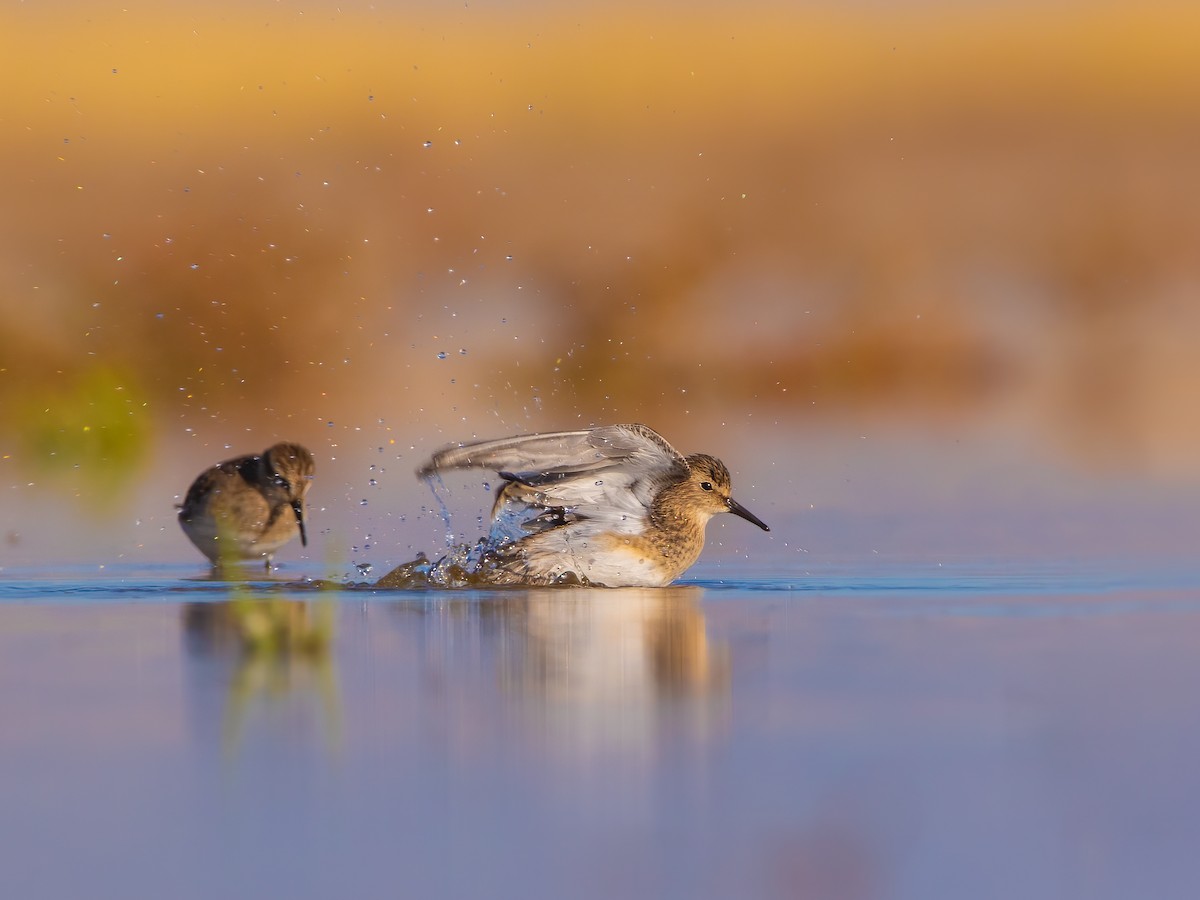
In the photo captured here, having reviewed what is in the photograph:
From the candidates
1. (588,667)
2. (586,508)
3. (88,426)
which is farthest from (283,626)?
(88,426)

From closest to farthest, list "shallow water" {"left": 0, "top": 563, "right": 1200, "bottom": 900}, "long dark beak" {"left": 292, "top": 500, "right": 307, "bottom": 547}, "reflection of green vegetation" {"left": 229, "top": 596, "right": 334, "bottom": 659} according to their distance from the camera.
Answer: "shallow water" {"left": 0, "top": 563, "right": 1200, "bottom": 900}
"reflection of green vegetation" {"left": 229, "top": 596, "right": 334, "bottom": 659}
"long dark beak" {"left": 292, "top": 500, "right": 307, "bottom": 547}

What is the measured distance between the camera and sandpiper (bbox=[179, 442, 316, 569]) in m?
9.84

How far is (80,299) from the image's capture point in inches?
648

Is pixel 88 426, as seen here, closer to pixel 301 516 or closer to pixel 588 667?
pixel 301 516

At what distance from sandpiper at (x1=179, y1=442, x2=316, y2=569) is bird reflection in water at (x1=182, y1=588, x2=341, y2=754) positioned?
1.83 meters

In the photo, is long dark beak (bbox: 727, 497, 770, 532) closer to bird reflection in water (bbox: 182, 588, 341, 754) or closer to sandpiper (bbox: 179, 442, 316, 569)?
sandpiper (bbox: 179, 442, 316, 569)

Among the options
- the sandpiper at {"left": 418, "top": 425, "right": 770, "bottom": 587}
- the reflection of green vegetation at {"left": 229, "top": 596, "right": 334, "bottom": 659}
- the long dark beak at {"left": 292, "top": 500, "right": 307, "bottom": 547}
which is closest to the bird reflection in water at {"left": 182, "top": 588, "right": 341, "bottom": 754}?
the reflection of green vegetation at {"left": 229, "top": 596, "right": 334, "bottom": 659}

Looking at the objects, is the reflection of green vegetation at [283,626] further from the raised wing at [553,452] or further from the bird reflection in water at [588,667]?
the raised wing at [553,452]

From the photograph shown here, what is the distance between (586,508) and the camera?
9.33m

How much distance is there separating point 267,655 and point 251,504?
4482 mm

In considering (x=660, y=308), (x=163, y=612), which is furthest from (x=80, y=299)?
(x=163, y=612)

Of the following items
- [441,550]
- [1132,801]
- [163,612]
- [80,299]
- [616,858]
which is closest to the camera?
[616,858]

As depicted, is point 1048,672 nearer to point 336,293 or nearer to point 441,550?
point 441,550

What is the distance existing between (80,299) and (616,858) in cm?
1357
